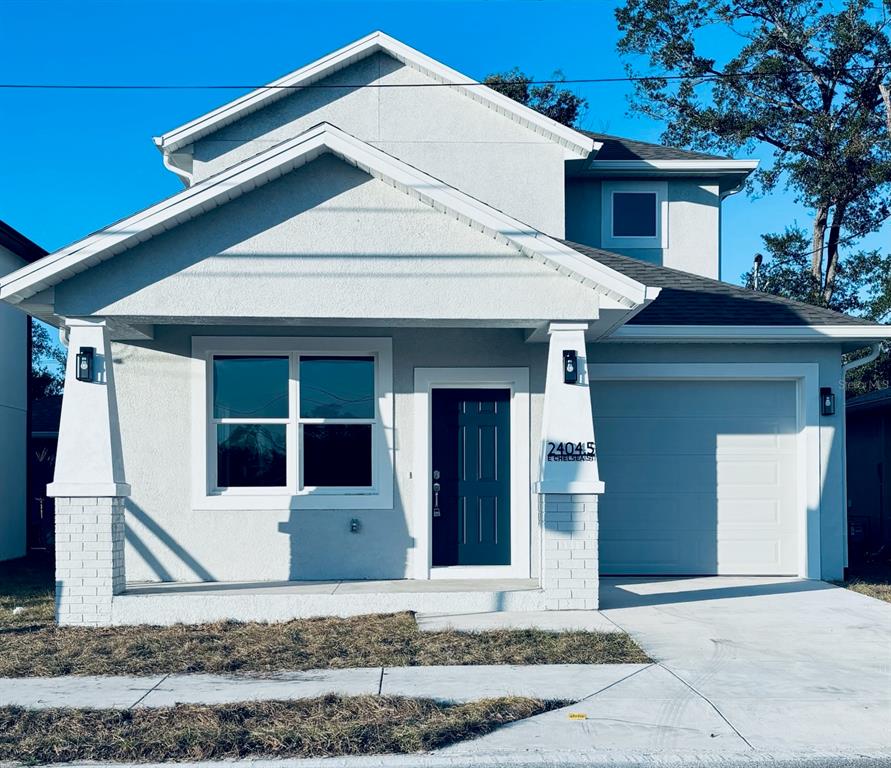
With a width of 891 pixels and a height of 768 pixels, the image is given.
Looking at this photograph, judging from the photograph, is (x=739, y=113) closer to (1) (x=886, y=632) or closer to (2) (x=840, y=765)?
(1) (x=886, y=632)

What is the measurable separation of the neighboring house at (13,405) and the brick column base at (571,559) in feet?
32.8

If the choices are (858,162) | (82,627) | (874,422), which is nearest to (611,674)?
A: (82,627)

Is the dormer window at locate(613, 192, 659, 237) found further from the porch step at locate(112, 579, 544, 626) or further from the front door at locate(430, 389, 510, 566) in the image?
the porch step at locate(112, 579, 544, 626)

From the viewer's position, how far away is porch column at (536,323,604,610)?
989 centimetres

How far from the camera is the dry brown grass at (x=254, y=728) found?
5836 mm

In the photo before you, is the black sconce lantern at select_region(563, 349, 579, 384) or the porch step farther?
the black sconce lantern at select_region(563, 349, 579, 384)

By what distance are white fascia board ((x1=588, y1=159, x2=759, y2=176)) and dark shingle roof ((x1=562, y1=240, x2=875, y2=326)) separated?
189cm

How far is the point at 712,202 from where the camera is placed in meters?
16.1

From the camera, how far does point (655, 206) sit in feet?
52.7

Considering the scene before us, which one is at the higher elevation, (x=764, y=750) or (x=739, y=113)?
(x=739, y=113)

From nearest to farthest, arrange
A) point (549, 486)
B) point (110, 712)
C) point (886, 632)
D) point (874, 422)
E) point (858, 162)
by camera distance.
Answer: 1. point (110, 712)
2. point (886, 632)
3. point (549, 486)
4. point (874, 422)
5. point (858, 162)

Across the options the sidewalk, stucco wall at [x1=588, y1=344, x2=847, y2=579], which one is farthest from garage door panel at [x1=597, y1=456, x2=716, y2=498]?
the sidewalk

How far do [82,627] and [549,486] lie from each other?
4.70 m

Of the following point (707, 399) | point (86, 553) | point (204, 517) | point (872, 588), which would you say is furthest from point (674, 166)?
point (86, 553)
